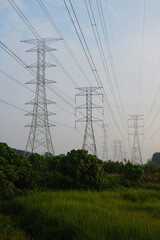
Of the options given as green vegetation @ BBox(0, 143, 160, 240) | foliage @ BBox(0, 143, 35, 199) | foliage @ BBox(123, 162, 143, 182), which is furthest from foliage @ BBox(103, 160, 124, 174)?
foliage @ BBox(0, 143, 35, 199)

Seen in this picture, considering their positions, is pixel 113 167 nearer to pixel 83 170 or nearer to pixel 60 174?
pixel 60 174

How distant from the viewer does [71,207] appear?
29.2ft

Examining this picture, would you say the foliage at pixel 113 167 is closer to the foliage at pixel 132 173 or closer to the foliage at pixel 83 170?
the foliage at pixel 132 173

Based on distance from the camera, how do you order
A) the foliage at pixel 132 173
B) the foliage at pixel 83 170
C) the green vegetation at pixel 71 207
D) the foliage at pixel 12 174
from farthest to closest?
the foliage at pixel 132 173
the foliage at pixel 83 170
the foliage at pixel 12 174
the green vegetation at pixel 71 207

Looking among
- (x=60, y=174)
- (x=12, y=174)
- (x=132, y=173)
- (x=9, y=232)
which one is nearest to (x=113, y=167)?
(x=132, y=173)

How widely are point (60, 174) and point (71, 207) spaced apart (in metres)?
8.29

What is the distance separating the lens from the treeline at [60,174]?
39.5 feet

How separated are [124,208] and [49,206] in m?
2.78

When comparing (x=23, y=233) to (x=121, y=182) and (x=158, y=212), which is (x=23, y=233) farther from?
(x=121, y=182)

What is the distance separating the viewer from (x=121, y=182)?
758 inches

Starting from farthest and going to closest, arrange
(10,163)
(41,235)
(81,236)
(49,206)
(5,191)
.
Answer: (10,163)
(5,191)
(49,206)
(41,235)
(81,236)

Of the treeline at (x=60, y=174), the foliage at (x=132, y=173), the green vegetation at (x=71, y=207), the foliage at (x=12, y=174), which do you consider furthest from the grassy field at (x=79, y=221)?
the foliage at (x=132, y=173)

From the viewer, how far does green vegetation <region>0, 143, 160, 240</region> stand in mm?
6711

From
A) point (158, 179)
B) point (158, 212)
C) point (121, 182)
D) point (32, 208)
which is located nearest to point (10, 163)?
point (32, 208)
